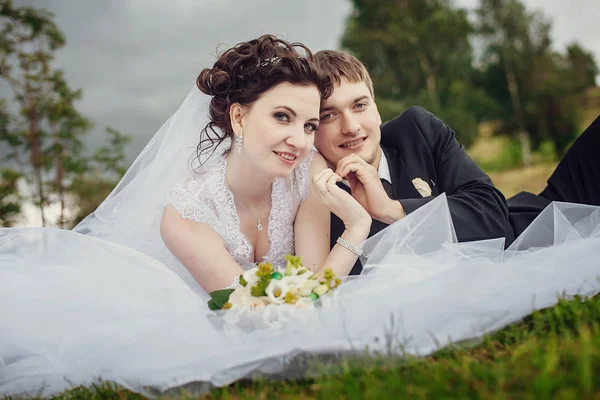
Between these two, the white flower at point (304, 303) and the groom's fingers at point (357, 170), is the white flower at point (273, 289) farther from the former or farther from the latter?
the groom's fingers at point (357, 170)

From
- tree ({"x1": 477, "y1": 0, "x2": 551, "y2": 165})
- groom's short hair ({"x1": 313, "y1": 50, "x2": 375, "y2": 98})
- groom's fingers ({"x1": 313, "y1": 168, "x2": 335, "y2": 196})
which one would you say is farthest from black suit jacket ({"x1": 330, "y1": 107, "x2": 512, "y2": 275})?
tree ({"x1": 477, "y1": 0, "x2": 551, "y2": 165})

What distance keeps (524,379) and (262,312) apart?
1.31 metres

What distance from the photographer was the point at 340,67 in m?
4.25

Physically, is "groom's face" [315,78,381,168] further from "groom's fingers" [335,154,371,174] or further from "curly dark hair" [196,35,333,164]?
"groom's fingers" [335,154,371,174]

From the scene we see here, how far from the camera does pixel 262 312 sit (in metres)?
2.61

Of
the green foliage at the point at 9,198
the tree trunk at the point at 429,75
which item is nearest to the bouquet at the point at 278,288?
the green foliage at the point at 9,198

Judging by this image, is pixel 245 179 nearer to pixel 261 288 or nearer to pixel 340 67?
pixel 340 67

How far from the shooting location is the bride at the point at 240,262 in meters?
2.52

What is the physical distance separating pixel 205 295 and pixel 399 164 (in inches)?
77.1

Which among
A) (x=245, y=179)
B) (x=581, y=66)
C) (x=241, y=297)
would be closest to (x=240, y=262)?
(x=245, y=179)

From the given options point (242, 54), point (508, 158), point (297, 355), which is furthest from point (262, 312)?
point (508, 158)

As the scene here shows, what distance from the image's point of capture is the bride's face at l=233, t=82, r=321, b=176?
12.1 ft

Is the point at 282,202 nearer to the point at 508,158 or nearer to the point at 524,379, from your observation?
the point at 524,379

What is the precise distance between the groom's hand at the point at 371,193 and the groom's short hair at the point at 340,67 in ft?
2.34
